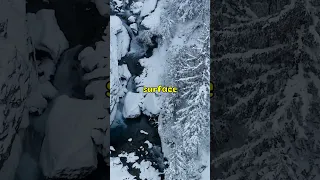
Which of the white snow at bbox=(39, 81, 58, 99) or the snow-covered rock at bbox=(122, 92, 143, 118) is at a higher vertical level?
the white snow at bbox=(39, 81, 58, 99)

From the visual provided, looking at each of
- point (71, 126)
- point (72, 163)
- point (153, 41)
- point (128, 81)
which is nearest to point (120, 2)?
point (153, 41)

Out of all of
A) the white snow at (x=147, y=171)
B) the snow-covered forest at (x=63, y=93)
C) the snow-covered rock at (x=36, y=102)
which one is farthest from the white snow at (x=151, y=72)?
the snow-covered rock at (x=36, y=102)

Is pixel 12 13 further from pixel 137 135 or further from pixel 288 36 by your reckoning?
pixel 288 36

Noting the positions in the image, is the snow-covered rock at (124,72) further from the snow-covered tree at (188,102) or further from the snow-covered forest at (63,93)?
the snow-covered tree at (188,102)

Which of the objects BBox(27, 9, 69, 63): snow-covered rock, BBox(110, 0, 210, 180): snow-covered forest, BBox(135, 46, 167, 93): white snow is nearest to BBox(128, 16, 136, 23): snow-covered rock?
BBox(110, 0, 210, 180): snow-covered forest

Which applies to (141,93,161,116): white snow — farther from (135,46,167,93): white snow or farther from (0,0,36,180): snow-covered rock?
(0,0,36,180): snow-covered rock

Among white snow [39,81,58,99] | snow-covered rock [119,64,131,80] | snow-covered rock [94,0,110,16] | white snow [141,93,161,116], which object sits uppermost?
snow-covered rock [94,0,110,16]

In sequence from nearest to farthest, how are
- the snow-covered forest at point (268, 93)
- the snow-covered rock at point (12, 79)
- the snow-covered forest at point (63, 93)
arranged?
the snow-covered rock at point (12, 79)
the snow-covered forest at point (63, 93)
the snow-covered forest at point (268, 93)
